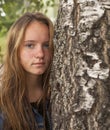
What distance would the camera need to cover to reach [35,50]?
2.39 meters

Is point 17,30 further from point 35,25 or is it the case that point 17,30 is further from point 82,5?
point 82,5

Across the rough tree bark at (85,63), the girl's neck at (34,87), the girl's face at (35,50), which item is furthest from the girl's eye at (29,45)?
the rough tree bark at (85,63)

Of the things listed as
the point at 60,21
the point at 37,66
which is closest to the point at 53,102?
the point at 37,66

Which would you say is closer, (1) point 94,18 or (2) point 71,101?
(1) point 94,18

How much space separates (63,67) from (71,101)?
0.19 m

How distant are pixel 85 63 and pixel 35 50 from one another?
1.81 feet

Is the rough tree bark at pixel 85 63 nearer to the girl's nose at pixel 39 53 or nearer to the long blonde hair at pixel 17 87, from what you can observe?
the girl's nose at pixel 39 53

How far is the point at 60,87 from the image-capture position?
210 centimetres

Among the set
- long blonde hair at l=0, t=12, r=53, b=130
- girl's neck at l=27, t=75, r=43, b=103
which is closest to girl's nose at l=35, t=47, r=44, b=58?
long blonde hair at l=0, t=12, r=53, b=130

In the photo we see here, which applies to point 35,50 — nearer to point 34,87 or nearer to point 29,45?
point 29,45

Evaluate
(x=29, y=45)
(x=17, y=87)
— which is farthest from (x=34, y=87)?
(x=29, y=45)

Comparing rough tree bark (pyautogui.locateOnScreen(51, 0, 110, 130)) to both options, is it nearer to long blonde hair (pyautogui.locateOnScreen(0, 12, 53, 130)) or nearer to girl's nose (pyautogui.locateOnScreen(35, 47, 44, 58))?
girl's nose (pyautogui.locateOnScreen(35, 47, 44, 58))

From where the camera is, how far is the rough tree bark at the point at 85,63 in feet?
6.16

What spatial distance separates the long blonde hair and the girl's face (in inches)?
1.6
